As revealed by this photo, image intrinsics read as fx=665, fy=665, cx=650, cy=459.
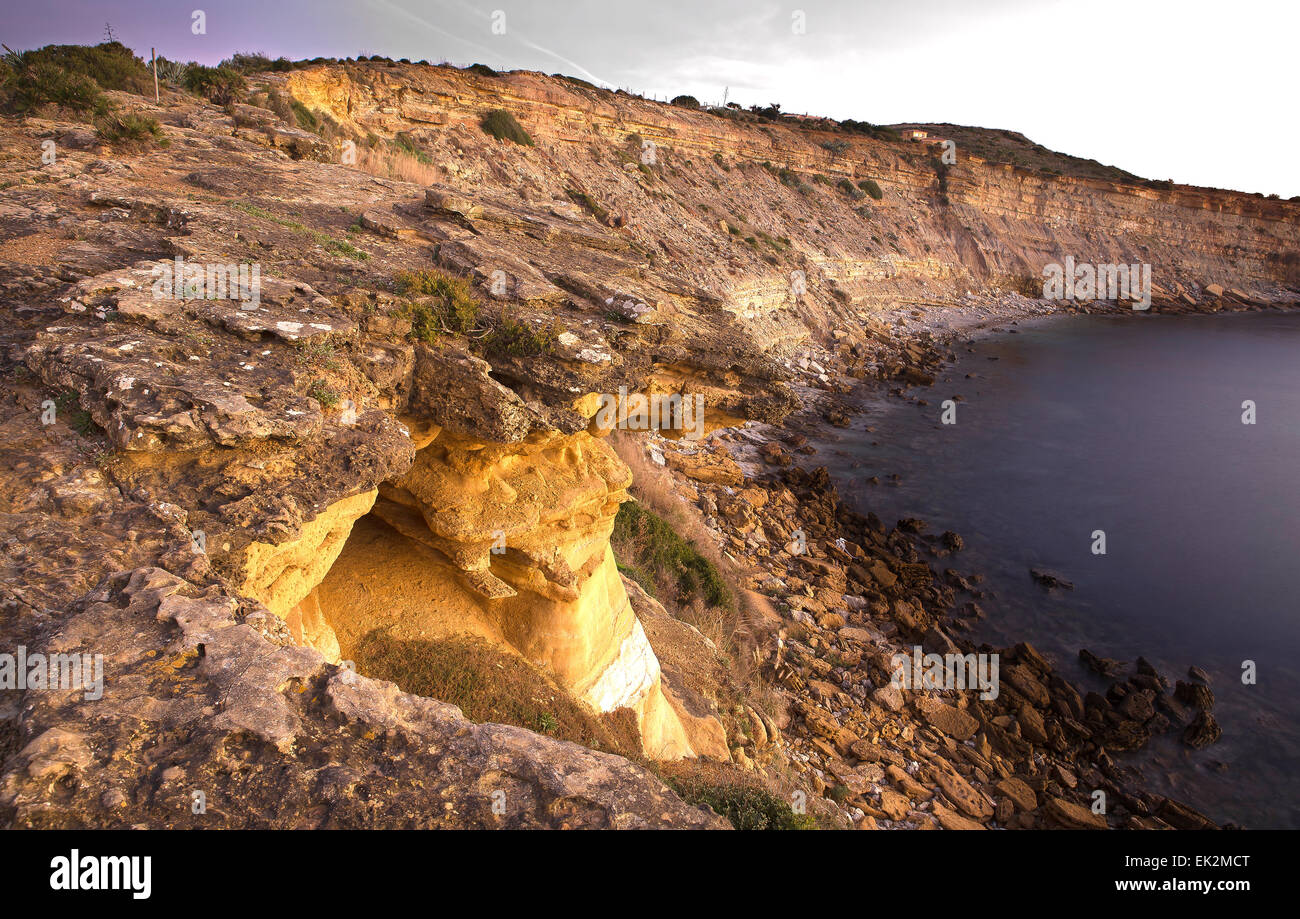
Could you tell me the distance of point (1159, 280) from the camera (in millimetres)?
76375

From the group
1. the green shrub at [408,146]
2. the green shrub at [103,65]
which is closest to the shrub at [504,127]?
the green shrub at [408,146]

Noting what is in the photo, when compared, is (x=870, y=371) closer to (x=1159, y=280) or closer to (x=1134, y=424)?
(x=1134, y=424)

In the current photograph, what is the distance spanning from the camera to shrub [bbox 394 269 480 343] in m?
6.39

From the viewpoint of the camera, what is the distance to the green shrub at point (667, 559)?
623 inches

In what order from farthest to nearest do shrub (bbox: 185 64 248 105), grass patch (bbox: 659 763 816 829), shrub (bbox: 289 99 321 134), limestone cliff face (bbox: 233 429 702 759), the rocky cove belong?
shrub (bbox: 289 99 321 134), shrub (bbox: 185 64 248 105), limestone cliff face (bbox: 233 429 702 759), grass patch (bbox: 659 763 816 829), the rocky cove

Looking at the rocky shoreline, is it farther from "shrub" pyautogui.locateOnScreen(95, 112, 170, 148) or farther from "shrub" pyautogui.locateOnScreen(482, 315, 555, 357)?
"shrub" pyautogui.locateOnScreen(95, 112, 170, 148)

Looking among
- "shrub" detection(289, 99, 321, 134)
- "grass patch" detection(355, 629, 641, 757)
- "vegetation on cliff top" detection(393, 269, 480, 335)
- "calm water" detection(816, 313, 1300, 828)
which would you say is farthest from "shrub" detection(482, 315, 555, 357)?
"shrub" detection(289, 99, 321, 134)

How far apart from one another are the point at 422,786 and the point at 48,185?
9.08 meters

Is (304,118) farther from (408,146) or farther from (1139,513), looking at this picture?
(1139,513)

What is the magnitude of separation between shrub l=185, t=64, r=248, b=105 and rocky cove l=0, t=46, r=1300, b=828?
2522 mm

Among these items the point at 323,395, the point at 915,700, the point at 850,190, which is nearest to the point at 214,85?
the point at 323,395

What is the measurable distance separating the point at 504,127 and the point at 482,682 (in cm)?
3291

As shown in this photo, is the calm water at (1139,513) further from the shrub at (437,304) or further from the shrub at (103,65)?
the shrub at (103,65)

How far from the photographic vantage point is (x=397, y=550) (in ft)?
26.7
